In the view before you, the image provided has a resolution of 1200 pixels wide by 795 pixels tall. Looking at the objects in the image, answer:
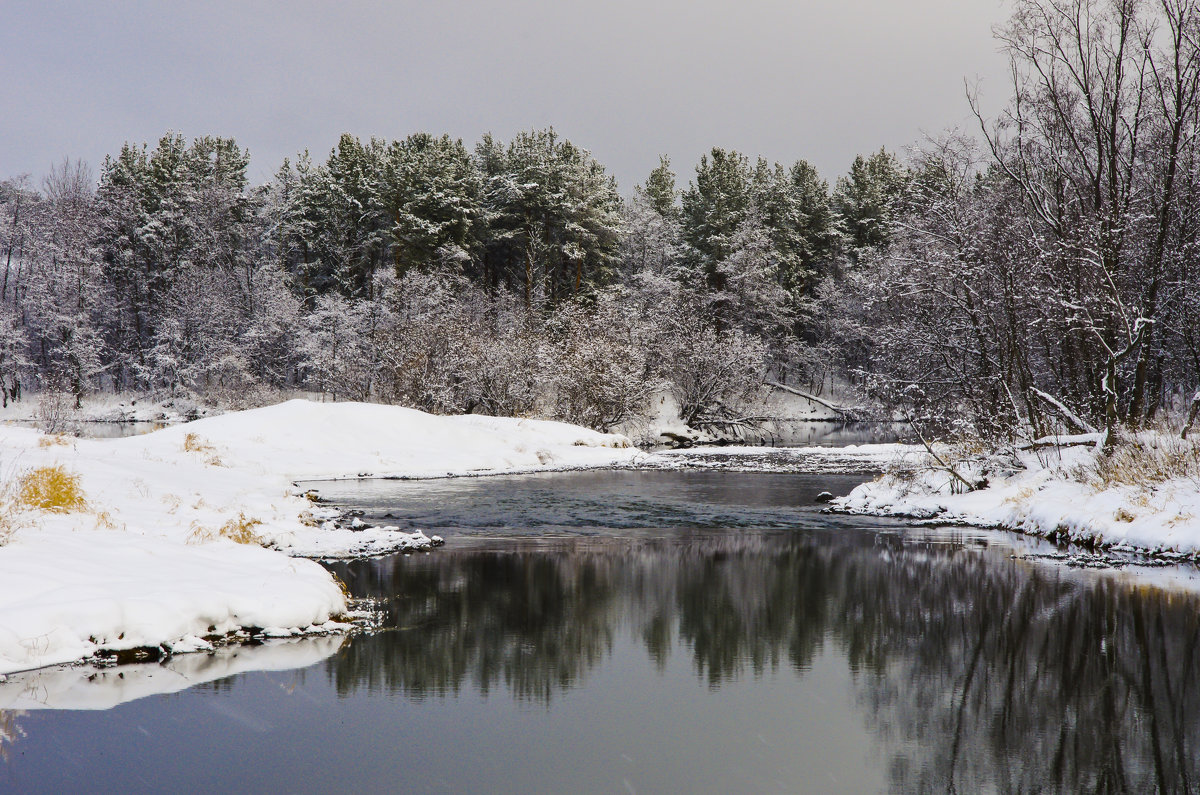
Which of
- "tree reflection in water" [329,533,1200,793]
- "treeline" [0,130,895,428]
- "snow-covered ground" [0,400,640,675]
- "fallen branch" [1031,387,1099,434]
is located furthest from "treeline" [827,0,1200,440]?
"treeline" [0,130,895,428]

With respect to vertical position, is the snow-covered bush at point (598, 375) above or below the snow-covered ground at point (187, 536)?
above

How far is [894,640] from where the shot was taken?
1023 centimetres

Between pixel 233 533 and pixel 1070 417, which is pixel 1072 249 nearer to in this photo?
pixel 1070 417

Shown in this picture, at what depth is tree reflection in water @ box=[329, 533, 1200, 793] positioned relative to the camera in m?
6.88

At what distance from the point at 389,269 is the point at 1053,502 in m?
48.5

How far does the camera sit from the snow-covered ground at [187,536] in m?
8.18

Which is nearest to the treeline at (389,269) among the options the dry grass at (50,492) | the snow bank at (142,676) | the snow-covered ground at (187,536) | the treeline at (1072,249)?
the snow-covered ground at (187,536)

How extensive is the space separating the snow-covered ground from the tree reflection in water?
4.72 ft

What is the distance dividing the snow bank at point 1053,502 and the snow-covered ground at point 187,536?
13.3 metres

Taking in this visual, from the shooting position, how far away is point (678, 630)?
35.5ft

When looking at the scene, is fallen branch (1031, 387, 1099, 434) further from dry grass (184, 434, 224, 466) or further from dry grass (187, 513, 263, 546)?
dry grass (184, 434, 224, 466)

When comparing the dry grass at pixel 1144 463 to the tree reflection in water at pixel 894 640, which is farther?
the dry grass at pixel 1144 463

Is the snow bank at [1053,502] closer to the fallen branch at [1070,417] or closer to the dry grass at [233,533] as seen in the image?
the fallen branch at [1070,417]

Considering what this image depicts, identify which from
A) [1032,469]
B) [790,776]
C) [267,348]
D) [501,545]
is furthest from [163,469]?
[267,348]
